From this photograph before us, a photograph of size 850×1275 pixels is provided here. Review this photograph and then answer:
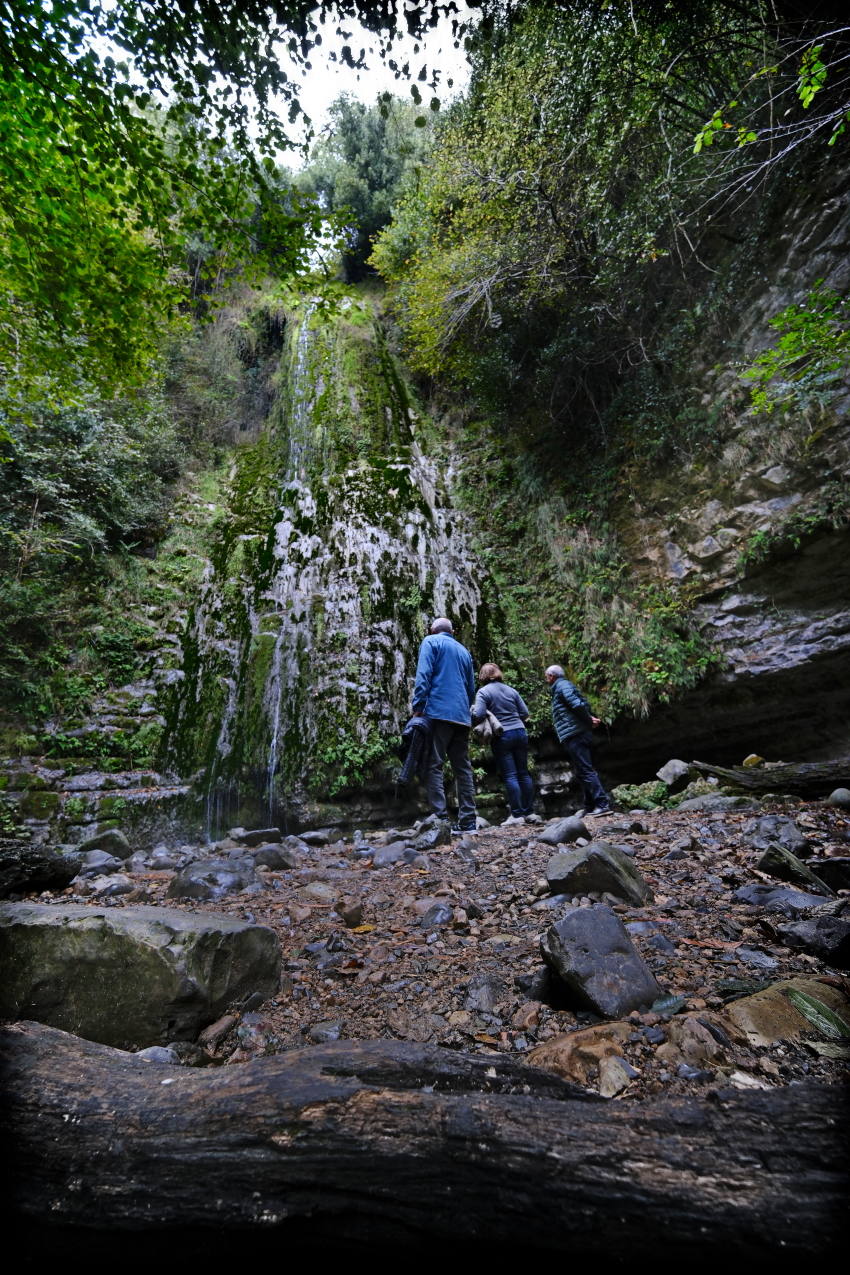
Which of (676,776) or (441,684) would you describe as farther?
(676,776)

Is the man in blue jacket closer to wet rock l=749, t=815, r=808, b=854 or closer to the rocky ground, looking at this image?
the rocky ground

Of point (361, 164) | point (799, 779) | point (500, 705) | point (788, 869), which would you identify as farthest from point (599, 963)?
point (361, 164)

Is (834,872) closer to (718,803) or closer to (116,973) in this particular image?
(718,803)

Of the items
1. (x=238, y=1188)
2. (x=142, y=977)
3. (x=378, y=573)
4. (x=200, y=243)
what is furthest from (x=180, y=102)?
(x=200, y=243)

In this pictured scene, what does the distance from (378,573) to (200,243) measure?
12096 millimetres

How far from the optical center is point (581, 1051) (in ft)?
4.85

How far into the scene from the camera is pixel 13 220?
4.64m

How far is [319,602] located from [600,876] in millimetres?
6626

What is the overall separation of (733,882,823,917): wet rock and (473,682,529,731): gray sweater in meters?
3.85

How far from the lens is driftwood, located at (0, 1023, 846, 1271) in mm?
694

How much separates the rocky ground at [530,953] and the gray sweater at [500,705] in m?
2.38

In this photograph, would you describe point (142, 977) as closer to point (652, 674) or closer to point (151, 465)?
point (652, 674)

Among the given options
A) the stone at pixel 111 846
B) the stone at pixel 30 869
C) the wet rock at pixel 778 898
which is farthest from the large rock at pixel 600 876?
the stone at pixel 111 846

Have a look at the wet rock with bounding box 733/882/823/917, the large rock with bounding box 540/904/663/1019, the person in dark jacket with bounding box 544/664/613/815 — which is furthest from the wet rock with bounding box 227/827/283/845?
the wet rock with bounding box 733/882/823/917
